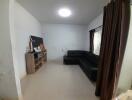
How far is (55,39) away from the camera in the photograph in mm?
6336

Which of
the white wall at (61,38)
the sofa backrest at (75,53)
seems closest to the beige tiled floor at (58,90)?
the sofa backrest at (75,53)

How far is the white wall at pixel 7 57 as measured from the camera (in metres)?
1.80

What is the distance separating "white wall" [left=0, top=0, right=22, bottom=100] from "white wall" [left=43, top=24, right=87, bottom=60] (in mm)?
4341

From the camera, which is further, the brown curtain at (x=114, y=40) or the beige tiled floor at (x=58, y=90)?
the beige tiled floor at (x=58, y=90)

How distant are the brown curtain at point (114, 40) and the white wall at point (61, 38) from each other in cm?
425

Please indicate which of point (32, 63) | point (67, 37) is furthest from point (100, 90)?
point (67, 37)

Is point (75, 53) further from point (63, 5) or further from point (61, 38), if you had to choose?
point (63, 5)

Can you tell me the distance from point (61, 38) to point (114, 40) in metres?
4.72

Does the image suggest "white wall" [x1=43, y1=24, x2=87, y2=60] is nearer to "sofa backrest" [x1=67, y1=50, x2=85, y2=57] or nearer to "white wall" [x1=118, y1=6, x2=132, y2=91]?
"sofa backrest" [x1=67, y1=50, x2=85, y2=57]

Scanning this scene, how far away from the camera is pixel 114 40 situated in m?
1.84

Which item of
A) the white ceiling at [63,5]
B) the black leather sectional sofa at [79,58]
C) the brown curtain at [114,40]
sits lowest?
the black leather sectional sofa at [79,58]

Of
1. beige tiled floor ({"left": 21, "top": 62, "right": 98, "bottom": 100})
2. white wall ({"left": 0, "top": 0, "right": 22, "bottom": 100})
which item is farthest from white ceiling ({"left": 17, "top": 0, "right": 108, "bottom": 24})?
beige tiled floor ({"left": 21, "top": 62, "right": 98, "bottom": 100})

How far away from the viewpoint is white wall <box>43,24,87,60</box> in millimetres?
6273

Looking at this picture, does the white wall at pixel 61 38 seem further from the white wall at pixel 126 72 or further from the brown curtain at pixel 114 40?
the white wall at pixel 126 72
